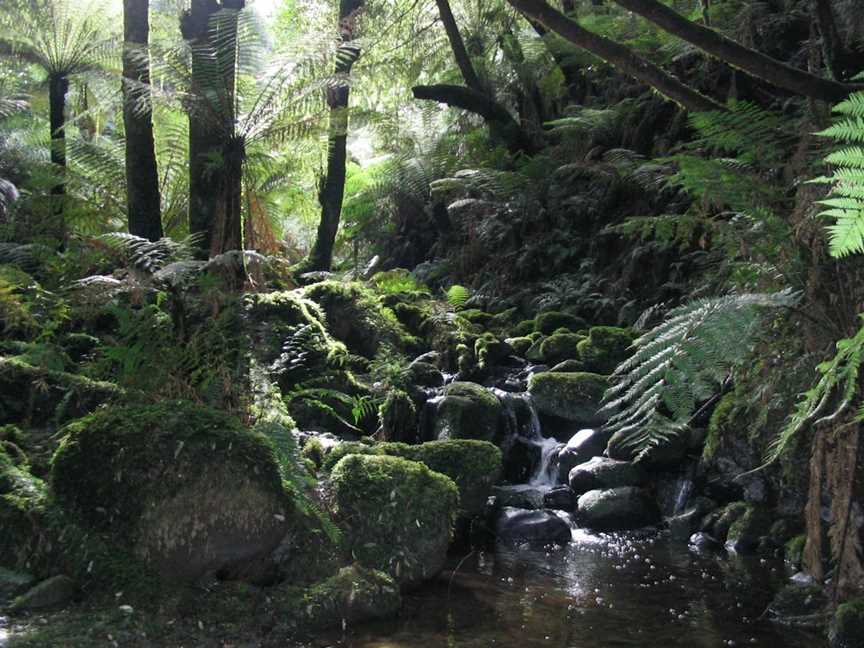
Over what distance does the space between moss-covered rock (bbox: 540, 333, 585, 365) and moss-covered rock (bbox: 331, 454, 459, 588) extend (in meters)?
3.68

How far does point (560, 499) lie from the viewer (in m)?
5.93

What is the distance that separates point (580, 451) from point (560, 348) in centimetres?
170

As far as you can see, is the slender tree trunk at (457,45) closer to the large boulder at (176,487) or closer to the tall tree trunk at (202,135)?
the tall tree trunk at (202,135)

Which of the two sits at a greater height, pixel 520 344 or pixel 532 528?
pixel 520 344

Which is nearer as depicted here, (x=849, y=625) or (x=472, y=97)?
(x=849, y=625)

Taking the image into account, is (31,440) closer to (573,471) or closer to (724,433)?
(573,471)

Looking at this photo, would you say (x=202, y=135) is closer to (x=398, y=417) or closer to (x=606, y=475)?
(x=398, y=417)

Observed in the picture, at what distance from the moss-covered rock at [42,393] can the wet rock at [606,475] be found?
3.44 m

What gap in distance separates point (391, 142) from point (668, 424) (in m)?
11.9

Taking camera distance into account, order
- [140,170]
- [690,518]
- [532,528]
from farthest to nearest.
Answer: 1. [140,170]
2. [690,518]
3. [532,528]

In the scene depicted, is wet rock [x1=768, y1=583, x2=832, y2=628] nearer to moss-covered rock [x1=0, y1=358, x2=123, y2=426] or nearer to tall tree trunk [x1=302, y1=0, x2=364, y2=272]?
moss-covered rock [x1=0, y1=358, x2=123, y2=426]

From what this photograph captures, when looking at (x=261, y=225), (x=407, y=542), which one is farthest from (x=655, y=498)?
(x=261, y=225)

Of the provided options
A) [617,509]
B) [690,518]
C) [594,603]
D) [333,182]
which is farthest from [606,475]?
[333,182]

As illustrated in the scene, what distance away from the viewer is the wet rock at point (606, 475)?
588 cm
